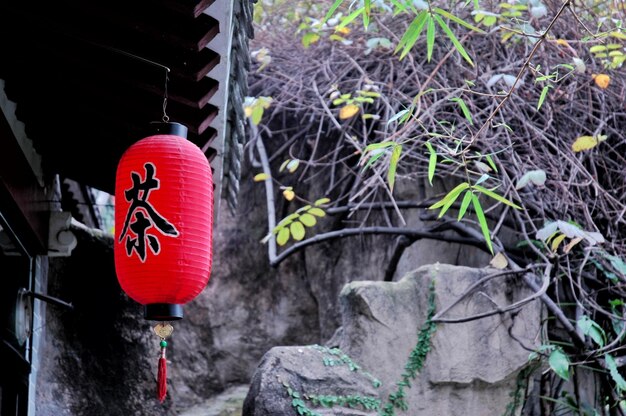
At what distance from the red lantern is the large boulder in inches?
106

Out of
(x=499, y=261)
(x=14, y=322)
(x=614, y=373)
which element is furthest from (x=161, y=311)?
(x=614, y=373)

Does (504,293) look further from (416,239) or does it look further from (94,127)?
(94,127)

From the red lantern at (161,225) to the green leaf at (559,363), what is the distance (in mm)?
3254

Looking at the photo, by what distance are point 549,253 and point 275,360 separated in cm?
226

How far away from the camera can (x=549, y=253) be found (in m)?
6.98

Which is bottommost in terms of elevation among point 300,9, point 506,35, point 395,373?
point 395,373

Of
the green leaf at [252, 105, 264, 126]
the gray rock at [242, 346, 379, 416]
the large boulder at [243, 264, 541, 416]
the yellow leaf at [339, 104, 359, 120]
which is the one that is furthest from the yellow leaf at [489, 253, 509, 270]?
the green leaf at [252, 105, 264, 126]

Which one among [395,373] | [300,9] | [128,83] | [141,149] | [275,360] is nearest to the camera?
[141,149]

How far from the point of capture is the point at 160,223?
4.15 metres

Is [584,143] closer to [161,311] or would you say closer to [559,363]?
[559,363]

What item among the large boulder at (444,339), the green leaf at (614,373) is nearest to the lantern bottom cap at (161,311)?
the large boulder at (444,339)

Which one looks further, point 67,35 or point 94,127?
point 94,127

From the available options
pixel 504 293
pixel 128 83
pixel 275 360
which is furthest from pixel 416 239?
pixel 128 83

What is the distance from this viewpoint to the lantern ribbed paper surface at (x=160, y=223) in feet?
13.5
